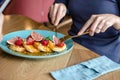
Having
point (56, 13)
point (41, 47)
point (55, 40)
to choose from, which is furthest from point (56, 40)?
point (56, 13)

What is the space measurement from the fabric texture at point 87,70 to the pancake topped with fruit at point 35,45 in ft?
0.45

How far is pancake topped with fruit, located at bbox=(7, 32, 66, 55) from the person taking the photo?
3.34 feet

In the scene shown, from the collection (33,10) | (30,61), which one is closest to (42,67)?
(30,61)

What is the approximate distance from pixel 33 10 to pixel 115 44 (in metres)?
1.28

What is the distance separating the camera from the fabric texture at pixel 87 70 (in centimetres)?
88

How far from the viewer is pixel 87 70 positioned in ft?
3.04

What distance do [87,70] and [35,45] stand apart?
0.76ft

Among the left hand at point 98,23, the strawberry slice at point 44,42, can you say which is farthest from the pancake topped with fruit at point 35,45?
the left hand at point 98,23

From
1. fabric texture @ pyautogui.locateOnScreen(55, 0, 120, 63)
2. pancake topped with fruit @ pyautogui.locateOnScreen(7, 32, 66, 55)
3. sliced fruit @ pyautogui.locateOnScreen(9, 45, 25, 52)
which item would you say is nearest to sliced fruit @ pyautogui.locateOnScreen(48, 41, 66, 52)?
pancake topped with fruit @ pyautogui.locateOnScreen(7, 32, 66, 55)

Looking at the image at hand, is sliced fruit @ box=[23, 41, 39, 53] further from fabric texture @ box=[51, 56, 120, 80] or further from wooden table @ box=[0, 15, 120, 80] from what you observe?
fabric texture @ box=[51, 56, 120, 80]

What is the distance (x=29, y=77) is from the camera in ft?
2.88

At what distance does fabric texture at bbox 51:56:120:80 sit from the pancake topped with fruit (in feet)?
0.45

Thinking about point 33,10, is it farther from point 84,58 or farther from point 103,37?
point 84,58

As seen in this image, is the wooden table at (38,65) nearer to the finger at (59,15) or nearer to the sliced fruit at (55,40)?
the sliced fruit at (55,40)
